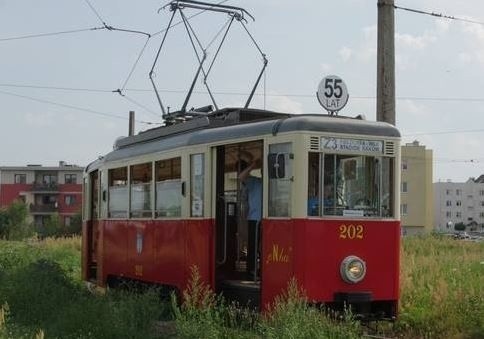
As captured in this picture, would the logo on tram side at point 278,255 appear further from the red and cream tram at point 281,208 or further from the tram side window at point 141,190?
the tram side window at point 141,190

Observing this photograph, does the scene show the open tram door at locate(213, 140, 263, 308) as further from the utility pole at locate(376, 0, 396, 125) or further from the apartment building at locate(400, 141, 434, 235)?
the apartment building at locate(400, 141, 434, 235)

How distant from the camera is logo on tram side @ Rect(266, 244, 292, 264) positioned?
9617 mm

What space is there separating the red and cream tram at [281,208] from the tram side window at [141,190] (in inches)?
6.0

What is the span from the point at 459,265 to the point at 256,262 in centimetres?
643

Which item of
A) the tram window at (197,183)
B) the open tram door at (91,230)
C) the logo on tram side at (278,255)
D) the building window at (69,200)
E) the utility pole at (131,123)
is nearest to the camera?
the logo on tram side at (278,255)

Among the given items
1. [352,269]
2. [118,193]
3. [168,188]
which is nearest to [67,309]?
[168,188]

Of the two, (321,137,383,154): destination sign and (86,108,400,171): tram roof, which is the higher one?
(86,108,400,171): tram roof

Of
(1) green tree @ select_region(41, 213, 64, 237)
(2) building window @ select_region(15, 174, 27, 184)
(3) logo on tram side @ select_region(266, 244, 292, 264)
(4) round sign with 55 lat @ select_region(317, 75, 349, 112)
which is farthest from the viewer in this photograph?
(2) building window @ select_region(15, 174, 27, 184)

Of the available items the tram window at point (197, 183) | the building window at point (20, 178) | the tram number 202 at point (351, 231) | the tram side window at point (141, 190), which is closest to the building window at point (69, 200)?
the building window at point (20, 178)

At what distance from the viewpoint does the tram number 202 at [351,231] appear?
9828 millimetres

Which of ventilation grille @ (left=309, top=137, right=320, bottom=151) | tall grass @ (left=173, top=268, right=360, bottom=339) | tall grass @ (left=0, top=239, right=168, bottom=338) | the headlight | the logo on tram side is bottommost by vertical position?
tall grass @ (left=0, top=239, right=168, bottom=338)

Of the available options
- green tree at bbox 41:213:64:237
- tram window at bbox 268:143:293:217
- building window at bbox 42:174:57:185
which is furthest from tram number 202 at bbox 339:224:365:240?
building window at bbox 42:174:57:185

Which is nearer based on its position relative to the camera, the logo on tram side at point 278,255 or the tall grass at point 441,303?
the logo on tram side at point 278,255

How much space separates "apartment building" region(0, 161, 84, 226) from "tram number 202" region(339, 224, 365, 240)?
89251mm
